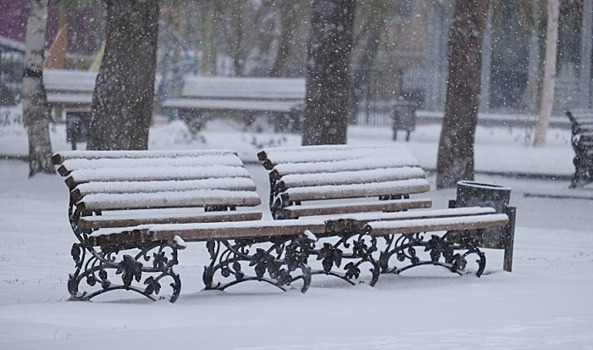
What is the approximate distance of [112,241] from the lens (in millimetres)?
7379

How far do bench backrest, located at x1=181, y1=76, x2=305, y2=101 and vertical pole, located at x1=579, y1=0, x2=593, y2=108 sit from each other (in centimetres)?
971

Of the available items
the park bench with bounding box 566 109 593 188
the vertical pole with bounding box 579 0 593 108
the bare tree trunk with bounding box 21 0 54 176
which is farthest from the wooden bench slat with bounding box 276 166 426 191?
the vertical pole with bounding box 579 0 593 108

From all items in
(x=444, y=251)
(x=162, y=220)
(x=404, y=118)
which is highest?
(x=162, y=220)

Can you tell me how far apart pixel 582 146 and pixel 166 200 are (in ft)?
28.8

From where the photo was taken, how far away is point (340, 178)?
8.99 meters

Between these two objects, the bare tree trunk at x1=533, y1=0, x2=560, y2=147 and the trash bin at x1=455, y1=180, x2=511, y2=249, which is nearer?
the trash bin at x1=455, y1=180, x2=511, y2=249

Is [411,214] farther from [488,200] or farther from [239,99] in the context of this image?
[239,99]

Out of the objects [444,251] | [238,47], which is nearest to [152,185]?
[444,251]

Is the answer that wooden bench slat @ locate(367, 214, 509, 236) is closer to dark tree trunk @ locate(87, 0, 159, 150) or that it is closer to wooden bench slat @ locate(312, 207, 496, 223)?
wooden bench slat @ locate(312, 207, 496, 223)

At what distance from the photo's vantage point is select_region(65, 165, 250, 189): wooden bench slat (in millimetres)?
7566

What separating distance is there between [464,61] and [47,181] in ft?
16.7

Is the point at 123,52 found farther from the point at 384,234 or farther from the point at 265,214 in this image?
the point at 384,234

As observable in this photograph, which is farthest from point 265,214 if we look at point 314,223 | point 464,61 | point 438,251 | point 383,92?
point 383,92

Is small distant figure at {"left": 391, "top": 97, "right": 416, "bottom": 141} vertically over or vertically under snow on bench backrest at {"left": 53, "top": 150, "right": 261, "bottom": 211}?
under
